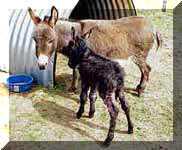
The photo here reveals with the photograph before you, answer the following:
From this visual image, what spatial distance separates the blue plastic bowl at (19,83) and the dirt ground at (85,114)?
18cm

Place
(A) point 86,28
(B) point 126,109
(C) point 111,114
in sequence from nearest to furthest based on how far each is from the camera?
(C) point 111,114 → (B) point 126,109 → (A) point 86,28

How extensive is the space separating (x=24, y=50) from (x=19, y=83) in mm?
933

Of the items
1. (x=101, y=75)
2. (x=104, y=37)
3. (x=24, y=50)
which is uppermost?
(x=104, y=37)

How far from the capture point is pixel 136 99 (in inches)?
471

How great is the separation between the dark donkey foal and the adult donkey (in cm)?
38

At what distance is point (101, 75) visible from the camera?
10.0 m

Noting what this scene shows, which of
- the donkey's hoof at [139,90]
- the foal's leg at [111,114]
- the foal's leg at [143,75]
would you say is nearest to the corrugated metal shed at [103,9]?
the foal's leg at [143,75]

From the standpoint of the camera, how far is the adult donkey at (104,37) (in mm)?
10329

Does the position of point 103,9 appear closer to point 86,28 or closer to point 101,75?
point 86,28

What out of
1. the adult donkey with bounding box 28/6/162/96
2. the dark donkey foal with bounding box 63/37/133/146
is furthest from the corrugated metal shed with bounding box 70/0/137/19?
the dark donkey foal with bounding box 63/37/133/146

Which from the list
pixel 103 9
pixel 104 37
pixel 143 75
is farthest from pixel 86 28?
pixel 103 9

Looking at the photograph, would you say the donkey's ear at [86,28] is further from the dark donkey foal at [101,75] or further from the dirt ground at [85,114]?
the dirt ground at [85,114]

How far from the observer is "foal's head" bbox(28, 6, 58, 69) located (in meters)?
10.2

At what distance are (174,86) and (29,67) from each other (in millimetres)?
4013
